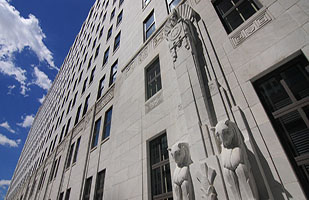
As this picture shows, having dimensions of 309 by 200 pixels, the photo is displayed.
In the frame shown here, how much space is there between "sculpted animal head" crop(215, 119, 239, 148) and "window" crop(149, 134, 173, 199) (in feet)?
10.3

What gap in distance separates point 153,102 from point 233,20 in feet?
16.0

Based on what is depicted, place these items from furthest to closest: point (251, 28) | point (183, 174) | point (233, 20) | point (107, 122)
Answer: point (107, 122)
point (233, 20)
point (251, 28)
point (183, 174)

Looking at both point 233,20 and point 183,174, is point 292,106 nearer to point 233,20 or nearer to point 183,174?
point 183,174

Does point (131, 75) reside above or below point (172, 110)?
above

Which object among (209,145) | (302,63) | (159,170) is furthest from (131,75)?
(302,63)

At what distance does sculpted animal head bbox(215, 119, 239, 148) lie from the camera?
173 inches

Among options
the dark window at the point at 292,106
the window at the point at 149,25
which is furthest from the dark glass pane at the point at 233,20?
the window at the point at 149,25

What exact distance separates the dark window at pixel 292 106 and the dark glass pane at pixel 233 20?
268 centimetres

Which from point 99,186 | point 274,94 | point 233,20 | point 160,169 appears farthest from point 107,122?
point 274,94

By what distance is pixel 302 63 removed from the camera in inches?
181

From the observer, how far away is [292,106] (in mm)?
4426

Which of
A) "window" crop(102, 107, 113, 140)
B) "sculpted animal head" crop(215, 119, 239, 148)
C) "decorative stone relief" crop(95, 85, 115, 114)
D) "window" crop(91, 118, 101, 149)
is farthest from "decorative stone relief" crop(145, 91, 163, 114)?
"window" crop(91, 118, 101, 149)

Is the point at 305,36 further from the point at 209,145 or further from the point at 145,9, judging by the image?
the point at 145,9

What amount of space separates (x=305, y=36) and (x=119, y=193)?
9.13 m
